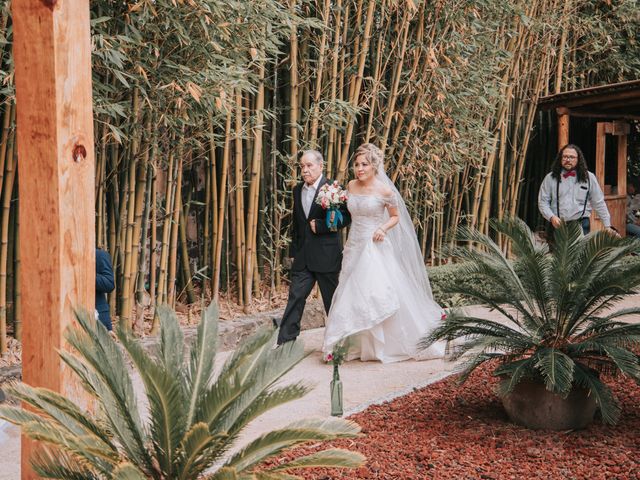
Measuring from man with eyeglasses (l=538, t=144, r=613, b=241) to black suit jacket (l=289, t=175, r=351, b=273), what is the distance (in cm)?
241

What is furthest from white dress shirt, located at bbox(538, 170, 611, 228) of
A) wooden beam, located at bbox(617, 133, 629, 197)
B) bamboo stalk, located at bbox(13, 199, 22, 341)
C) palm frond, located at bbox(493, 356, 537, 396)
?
bamboo stalk, located at bbox(13, 199, 22, 341)

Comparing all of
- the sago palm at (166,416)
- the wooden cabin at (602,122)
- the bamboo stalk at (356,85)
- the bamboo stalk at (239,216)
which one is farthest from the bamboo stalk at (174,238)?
the wooden cabin at (602,122)

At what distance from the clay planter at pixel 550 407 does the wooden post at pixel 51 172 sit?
1.97 m

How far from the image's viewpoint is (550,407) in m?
3.60

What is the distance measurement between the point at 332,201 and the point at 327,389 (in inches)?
56.5

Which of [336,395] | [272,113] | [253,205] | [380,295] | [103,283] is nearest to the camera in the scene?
[336,395]

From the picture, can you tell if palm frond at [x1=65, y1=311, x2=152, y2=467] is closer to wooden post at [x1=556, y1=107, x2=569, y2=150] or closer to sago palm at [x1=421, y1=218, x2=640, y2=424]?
sago palm at [x1=421, y1=218, x2=640, y2=424]

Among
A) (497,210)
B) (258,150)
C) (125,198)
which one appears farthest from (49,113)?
(497,210)

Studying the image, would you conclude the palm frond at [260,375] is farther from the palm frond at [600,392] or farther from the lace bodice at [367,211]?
the lace bodice at [367,211]

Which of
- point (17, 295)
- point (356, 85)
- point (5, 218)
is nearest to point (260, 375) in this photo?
point (5, 218)

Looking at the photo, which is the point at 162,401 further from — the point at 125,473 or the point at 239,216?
the point at 239,216

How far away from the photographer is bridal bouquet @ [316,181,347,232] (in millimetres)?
5656

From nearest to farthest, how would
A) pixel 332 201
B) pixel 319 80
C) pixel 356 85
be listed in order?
pixel 332 201, pixel 319 80, pixel 356 85

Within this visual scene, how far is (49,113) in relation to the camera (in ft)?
8.31
